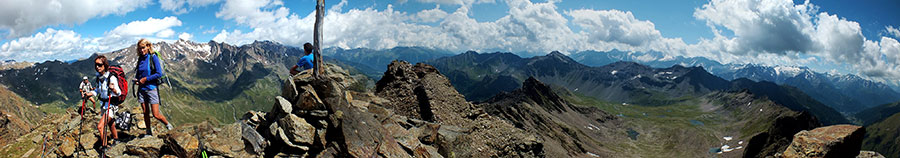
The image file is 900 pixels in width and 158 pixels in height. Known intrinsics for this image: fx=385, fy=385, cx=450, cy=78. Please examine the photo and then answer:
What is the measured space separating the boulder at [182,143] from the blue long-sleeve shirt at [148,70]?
7.67 ft

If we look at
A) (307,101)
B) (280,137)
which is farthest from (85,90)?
(307,101)

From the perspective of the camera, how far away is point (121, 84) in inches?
658

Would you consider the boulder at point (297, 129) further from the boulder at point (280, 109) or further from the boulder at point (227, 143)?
the boulder at point (227, 143)

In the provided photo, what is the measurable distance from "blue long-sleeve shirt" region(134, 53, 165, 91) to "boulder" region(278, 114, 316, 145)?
5.33 meters

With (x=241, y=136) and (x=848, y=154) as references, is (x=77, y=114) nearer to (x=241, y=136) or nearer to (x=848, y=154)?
(x=241, y=136)

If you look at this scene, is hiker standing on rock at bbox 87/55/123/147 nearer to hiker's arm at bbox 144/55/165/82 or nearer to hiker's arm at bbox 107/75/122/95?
hiker's arm at bbox 107/75/122/95

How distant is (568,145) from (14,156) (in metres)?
165

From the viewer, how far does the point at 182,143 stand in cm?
1583

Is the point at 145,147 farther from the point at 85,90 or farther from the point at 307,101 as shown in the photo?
the point at 307,101

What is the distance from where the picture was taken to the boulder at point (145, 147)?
15844 mm

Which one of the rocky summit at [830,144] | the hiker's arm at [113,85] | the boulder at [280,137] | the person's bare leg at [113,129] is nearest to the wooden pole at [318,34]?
the boulder at [280,137]

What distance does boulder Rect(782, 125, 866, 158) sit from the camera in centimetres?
2461

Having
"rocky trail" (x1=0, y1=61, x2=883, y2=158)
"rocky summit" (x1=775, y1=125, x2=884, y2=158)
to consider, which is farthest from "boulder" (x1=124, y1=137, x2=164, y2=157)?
"rocky summit" (x1=775, y1=125, x2=884, y2=158)

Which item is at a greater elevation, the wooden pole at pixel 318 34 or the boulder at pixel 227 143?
the wooden pole at pixel 318 34
